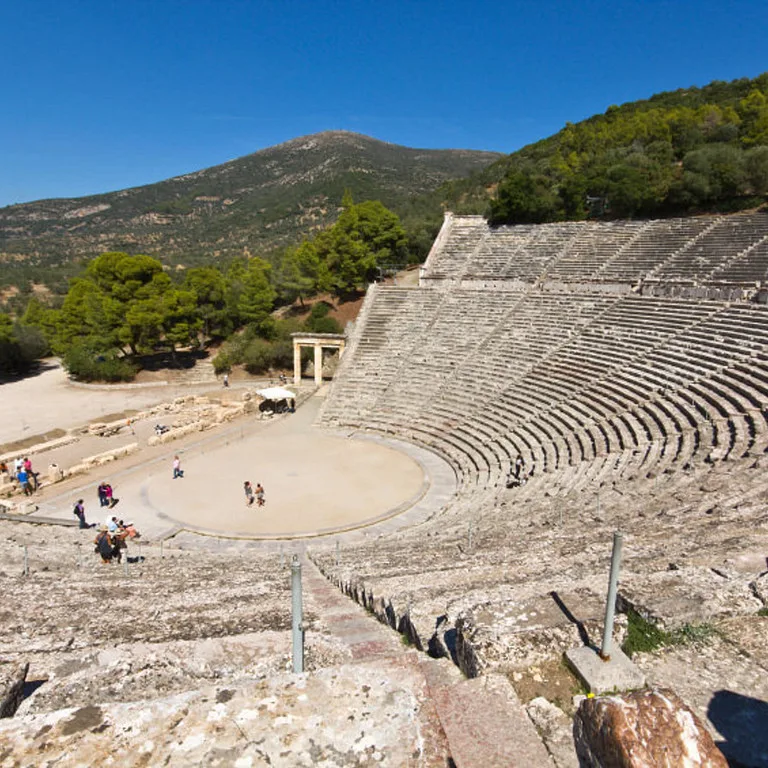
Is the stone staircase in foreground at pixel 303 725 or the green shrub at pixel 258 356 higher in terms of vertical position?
the stone staircase in foreground at pixel 303 725

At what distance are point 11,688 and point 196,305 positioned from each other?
3762 cm

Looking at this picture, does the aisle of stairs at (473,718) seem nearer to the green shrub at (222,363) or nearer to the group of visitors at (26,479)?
the group of visitors at (26,479)

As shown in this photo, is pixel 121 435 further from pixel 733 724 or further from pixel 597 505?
pixel 733 724

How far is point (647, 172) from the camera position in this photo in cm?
3853

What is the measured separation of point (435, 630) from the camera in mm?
4602

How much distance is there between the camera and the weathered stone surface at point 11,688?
315cm

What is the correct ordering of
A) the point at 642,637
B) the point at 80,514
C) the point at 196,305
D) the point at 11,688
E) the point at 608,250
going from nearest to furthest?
1. the point at 11,688
2. the point at 642,637
3. the point at 80,514
4. the point at 608,250
5. the point at 196,305

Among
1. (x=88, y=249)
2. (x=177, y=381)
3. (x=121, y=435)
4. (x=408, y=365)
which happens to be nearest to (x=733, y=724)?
(x=408, y=365)

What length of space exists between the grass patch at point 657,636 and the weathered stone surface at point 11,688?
414 centimetres

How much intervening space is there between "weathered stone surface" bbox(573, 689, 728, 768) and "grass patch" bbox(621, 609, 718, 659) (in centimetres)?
176

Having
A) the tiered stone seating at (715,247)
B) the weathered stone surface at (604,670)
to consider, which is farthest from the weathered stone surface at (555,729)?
the tiered stone seating at (715,247)

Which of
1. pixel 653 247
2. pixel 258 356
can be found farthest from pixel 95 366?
pixel 653 247

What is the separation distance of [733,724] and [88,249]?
118428 mm

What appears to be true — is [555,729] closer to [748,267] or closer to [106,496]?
[106,496]
